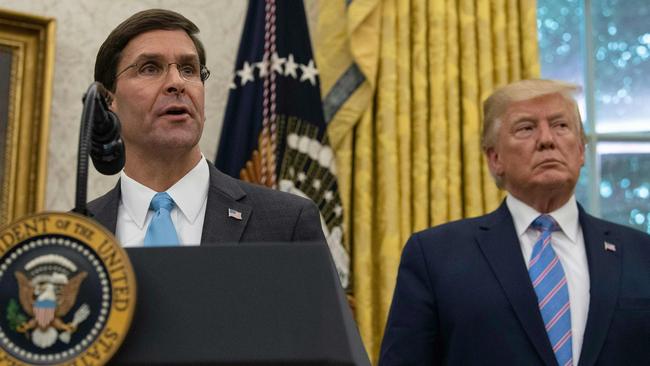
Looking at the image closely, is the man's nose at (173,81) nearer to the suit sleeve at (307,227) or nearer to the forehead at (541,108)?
the suit sleeve at (307,227)

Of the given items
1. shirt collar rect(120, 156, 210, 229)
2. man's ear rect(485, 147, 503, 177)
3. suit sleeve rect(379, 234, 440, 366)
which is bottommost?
suit sleeve rect(379, 234, 440, 366)

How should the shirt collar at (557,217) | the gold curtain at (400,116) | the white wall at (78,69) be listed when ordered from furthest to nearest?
1. the gold curtain at (400,116)
2. the white wall at (78,69)
3. the shirt collar at (557,217)

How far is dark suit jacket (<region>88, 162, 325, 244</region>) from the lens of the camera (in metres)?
1.80

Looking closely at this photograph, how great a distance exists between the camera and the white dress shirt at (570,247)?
2.57 m

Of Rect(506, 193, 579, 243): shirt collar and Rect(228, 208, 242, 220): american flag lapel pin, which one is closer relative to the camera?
Rect(228, 208, 242, 220): american flag lapel pin

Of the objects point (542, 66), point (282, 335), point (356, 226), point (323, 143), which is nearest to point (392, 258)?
point (356, 226)

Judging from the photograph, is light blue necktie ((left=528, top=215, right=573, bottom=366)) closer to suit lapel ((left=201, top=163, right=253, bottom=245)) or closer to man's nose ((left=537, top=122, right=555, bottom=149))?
man's nose ((left=537, top=122, right=555, bottom=149))


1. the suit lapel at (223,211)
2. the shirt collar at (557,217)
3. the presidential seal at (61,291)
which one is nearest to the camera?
the presidential seal at (61,291)

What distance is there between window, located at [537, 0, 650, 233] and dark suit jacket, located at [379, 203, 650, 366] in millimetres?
2117

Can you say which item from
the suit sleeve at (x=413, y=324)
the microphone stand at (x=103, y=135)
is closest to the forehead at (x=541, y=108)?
the suit sleeve at (x=413, y=324)

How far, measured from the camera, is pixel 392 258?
3.91 metres

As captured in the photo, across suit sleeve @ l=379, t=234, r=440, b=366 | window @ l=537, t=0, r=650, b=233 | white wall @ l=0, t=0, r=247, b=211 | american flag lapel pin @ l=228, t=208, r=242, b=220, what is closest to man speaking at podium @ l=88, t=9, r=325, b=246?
american flag lapel pin @ l=228, t=208, r=242, b=220

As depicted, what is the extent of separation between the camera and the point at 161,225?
5.52ft

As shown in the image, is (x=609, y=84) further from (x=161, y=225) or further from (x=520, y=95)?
(x=161, y=225)
